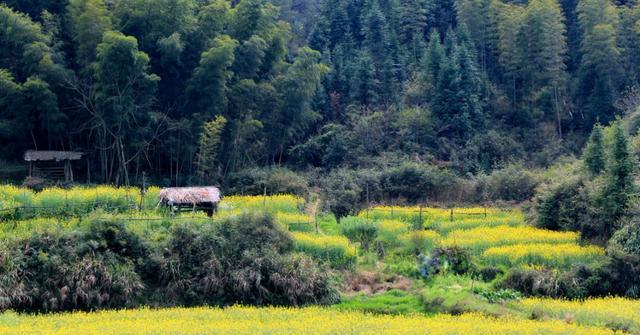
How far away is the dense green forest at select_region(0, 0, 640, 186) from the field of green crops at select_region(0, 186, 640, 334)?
181 inches

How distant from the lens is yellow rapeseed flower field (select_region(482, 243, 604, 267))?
77.4ft

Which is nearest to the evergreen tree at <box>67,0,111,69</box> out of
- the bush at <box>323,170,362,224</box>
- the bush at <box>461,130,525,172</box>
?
the bush at <box>323,170,362,224</box>

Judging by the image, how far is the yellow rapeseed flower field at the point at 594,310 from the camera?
18.6 metres

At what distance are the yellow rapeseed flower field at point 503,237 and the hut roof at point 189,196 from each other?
8.33 meters

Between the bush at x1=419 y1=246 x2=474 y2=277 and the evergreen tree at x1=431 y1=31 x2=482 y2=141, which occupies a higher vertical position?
the evergreen tree at x1=431 y1=31 x2=482 y2=141

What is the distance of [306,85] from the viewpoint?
3747cm

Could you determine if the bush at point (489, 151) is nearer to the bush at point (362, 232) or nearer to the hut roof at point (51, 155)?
the bush at point (362, 232)

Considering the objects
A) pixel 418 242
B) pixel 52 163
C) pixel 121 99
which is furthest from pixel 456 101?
pixel 52 163

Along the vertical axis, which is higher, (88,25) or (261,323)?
(88,25)

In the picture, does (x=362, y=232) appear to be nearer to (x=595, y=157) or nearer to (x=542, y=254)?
(x=542, y=254)

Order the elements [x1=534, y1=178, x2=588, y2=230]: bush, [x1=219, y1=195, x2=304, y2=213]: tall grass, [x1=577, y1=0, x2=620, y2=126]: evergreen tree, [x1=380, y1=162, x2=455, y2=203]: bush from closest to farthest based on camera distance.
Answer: [x1=534, y1=178, x2=588, y2=230]: bush < [x1=219, y1=195, x2=304, y2=213]: tall grass < [x1=380, y1=162, x2=455, y2=203]: bush < [x1=577, y1=0, x2=620, y2=126]: evergreen tree

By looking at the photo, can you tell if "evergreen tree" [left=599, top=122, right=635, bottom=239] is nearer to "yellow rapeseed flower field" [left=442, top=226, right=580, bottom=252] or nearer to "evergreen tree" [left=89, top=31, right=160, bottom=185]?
"yellow rapeseed flower field" [left=442, top=226, right=580, bottom=252]

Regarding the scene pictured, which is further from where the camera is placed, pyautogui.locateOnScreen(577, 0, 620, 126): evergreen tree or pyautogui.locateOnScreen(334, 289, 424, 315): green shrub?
pyautogui.locateOnScreen(577, 0, 620, 126): evergreen tree

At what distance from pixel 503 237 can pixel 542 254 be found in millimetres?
2714
